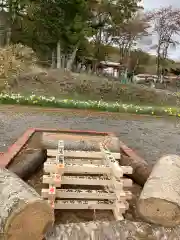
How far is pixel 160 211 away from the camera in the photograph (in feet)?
9.23

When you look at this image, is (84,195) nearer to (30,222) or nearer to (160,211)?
(160,211)

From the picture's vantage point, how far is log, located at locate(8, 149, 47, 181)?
430cm

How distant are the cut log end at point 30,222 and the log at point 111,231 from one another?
0.48 feet

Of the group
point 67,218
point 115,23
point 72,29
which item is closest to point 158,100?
point 72,29

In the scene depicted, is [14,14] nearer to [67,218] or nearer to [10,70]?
[10,70]

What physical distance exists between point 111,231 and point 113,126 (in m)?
8.01

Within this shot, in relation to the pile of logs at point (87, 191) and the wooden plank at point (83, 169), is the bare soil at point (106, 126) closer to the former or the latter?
the pile of logs at point (87, 191)

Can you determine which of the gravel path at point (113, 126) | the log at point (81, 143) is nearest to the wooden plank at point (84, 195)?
the log at point (81, 143)

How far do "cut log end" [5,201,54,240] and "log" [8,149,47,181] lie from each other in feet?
5.71

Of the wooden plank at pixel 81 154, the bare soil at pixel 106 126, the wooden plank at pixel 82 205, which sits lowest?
the bare soil at pixel 106 126

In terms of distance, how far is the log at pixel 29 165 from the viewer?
4.30 metres

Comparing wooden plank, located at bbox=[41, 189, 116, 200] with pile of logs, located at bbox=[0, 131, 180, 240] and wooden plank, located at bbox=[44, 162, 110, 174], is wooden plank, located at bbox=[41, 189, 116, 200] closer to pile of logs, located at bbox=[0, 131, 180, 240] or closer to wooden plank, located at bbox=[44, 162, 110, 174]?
pile of logs, located at bbox=[0, 131, 180, 240]

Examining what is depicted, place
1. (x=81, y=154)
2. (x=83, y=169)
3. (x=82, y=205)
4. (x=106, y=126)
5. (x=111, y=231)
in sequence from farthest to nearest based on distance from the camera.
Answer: (x=106, y=126) < (x=81, y=154) < (x=83, y=169) < (x=82, y=205) < (x=111, y=231)

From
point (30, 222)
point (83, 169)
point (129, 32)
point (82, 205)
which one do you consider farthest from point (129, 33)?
point (30, 222)
